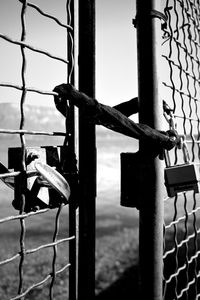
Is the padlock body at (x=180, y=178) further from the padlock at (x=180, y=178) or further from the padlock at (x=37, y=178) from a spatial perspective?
the padlock at (x=37, y=178)

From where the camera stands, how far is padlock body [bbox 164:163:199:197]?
95 cm

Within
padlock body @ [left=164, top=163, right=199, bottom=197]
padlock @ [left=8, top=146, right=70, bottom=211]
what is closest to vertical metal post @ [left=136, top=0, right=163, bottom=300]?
padlock body @ [left=164, top=163, right=199, bottom=197]

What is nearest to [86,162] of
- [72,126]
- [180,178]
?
[72,126]

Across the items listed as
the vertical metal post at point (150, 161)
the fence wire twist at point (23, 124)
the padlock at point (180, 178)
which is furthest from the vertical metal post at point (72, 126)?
the padlock at point (180, 178)

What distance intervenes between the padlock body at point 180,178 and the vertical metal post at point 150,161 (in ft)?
0.39

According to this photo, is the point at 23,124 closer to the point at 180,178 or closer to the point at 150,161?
the point at 150,161

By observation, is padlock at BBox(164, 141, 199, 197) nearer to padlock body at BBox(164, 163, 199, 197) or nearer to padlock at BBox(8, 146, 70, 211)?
padlock body at BBox(164, 163, 199, 197)

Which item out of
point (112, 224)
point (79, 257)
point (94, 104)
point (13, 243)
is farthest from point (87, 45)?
point (112, 224)

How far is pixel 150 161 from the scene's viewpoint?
82 centimetres

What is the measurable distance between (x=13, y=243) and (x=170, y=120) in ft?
17.0

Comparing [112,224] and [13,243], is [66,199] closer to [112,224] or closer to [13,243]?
[13,243]

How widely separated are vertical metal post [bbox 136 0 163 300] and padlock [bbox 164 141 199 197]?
12cm

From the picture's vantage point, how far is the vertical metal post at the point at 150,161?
2.70ft

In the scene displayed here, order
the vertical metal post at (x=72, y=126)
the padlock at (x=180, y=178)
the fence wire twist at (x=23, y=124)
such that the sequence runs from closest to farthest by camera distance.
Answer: the fence wire twist at (x=23, y=124) < the vertical metal post at (x=72, y=126) < the padlock at (x=180, y=178)
